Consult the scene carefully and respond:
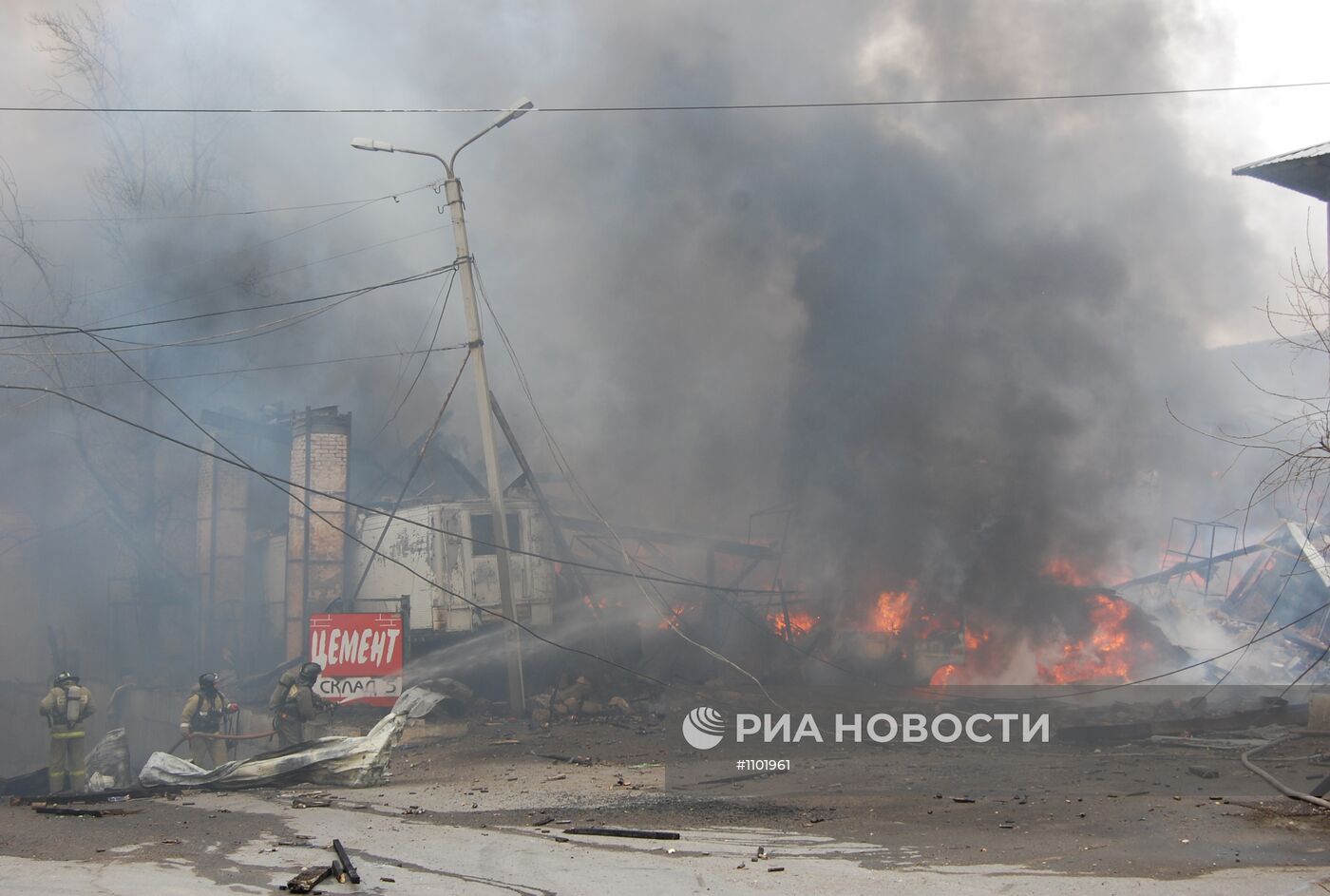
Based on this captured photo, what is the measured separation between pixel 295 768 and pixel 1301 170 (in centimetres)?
1123

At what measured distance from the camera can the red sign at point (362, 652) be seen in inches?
615

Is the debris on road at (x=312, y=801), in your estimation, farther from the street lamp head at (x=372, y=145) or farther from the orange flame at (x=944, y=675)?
the orange flame at (x=944, y=675)

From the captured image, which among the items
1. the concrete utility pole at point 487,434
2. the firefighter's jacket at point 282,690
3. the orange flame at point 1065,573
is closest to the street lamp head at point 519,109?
the concrete utility pole at point 487,434

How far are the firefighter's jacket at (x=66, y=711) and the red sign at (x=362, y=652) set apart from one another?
12.6 feet

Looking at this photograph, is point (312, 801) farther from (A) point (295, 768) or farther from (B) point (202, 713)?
(B) point (202, 713)

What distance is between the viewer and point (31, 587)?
74.8ft

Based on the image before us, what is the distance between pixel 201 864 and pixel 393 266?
61.7 ft

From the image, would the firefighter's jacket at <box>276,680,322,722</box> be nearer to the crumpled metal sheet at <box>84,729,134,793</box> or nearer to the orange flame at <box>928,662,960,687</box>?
the crumpled metal sheet at <box>84,729,134,793</box>

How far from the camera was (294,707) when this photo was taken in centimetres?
1208

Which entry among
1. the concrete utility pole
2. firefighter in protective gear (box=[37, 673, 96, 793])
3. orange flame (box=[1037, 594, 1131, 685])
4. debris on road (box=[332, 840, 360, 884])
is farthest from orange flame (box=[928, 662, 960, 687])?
debris on road (box=[332, 840, 360, 884])

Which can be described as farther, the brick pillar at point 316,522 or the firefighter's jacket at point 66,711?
the brick pillar at point 316,522

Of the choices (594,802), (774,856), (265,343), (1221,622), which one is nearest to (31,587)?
(265,343)

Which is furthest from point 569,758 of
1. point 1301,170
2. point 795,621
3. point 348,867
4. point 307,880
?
point 1301,170

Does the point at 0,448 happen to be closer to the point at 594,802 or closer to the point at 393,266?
the point at 393,266
